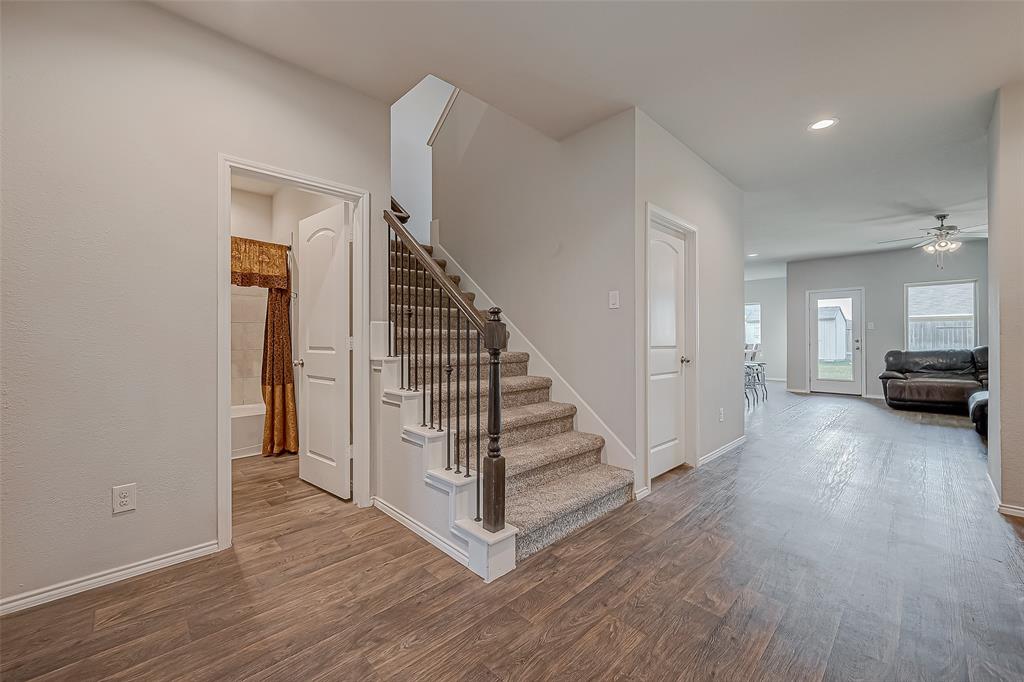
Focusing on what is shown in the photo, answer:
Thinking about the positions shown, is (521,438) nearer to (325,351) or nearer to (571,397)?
(571,397)

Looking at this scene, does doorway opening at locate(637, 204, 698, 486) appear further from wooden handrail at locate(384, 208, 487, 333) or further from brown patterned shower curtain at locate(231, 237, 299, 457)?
brown patterned shower curtain at locate(231, 237, 299, 457)

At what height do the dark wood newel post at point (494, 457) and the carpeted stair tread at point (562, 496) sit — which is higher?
the dark wood newel post at point (494, 457)

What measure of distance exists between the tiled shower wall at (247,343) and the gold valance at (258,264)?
19.8 inches

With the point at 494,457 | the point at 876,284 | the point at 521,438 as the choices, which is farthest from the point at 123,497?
the point at 876,284

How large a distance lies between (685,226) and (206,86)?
3299mm

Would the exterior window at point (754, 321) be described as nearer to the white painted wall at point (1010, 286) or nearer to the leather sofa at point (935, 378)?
the leather sofa at point (935, 378)

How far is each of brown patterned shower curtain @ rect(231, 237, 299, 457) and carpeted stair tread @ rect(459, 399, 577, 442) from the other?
2262 millimetres

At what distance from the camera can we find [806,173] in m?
4.09

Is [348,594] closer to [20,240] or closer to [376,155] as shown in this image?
[20,240]

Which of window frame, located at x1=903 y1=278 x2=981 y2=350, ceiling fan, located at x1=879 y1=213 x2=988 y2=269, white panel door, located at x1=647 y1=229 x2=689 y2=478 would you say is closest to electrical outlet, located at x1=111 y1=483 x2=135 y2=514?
white panel door, located at x1=647 y1=229 x2=689 y2=478

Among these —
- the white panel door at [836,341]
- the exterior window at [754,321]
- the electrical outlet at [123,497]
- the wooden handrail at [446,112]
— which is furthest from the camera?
the exterior window at [754,321]

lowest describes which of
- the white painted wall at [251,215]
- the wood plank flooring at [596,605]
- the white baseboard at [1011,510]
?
the wood plank flooring at [596,605]

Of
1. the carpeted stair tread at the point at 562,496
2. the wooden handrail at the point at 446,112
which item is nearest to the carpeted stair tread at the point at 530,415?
the carpeted stair tread at the point at 562,496

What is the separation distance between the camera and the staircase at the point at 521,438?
2.25m
